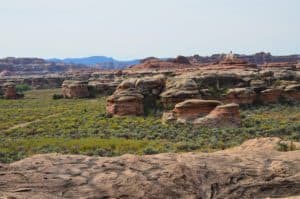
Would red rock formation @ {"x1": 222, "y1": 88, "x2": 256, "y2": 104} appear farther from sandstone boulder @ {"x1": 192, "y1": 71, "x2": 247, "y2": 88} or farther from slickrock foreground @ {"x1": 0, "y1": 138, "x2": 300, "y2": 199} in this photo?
slickrock foreground @ {"x1": 0, "y1": 138, "x2": 300, "y2": 199}

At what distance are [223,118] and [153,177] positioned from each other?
1022 inches

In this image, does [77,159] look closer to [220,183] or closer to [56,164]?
[56,164]

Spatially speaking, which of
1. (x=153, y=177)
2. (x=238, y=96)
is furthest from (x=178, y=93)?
(x=153, y=177)

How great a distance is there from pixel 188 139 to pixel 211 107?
8191 mm

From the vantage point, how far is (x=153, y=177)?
34.8ft

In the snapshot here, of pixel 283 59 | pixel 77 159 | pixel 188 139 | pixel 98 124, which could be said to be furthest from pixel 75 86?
pixel 283 59

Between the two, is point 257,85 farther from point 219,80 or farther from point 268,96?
point 219,80

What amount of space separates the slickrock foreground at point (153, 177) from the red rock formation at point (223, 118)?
2385 centimetres

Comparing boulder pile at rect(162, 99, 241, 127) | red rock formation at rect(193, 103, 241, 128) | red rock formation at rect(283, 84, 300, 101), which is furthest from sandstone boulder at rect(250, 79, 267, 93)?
red rock formation at rect(193, 103, 241, 128)

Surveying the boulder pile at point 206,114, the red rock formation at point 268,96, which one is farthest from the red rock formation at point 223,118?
the red rock formation at point 268,96

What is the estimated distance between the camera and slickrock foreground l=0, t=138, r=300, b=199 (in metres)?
9.94

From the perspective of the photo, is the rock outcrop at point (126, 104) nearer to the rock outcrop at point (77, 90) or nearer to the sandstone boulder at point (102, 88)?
the sandstone boulder at point (102, 88)

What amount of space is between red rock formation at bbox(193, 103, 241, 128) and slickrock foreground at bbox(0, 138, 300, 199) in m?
23.8

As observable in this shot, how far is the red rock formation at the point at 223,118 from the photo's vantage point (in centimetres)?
3588
